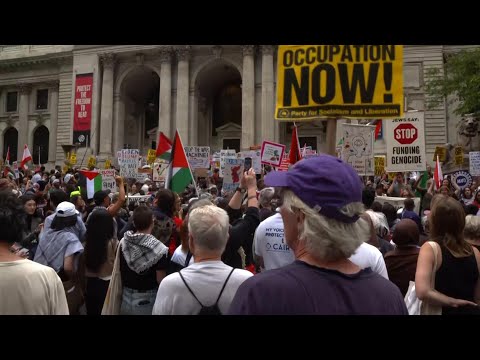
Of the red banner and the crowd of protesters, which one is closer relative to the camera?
the crowd of protesters

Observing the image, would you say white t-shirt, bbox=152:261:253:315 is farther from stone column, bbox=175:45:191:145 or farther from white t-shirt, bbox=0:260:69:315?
stone column, bbox=175:45:191:145

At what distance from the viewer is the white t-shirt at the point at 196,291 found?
2662 mm

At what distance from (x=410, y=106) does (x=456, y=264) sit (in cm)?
3167

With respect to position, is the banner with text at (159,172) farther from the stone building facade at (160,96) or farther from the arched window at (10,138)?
the arched window at (10,138)

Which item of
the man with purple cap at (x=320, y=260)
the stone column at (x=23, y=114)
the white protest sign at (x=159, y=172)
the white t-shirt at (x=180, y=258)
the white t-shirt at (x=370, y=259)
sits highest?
the stone column at (x=23, y=114)

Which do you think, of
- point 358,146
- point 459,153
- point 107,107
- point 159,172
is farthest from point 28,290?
point 107,107

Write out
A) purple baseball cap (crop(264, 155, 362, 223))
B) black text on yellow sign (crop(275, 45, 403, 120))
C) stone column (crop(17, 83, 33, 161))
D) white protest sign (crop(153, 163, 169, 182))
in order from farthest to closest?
stone column (crop(17, 83, 33, 161))
white protest sign (crop(153, 163, 169, 182))
black text on yellow sign (crop(275, 45, 403, 120))
purple baseball cap (crop(264, 155, 362, 223))

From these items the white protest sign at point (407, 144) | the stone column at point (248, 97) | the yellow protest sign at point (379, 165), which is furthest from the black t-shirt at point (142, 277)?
the stone column at point (248, 97)

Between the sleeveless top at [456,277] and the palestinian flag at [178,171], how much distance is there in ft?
16.9

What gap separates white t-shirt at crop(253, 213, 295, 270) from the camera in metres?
4.28

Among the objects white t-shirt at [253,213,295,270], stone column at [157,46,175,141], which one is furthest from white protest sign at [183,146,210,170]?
stone column at [157,46,175,141]

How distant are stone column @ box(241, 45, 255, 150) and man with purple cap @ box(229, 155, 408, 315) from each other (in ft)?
102

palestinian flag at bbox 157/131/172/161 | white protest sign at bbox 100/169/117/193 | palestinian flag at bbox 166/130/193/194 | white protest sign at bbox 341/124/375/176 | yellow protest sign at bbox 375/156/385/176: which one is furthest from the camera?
yellow protest sign at bbox 375/156/385/176
